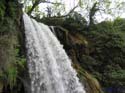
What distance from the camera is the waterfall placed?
31.1ft

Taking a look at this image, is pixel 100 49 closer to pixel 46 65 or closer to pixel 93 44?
pixel 93 44

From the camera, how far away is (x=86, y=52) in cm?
1472

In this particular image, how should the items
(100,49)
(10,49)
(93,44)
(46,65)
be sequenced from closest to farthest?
(10,49)
(46,65)
(93,44)
(100,49)

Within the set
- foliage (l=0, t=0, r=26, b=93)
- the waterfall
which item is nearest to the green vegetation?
the waterfall

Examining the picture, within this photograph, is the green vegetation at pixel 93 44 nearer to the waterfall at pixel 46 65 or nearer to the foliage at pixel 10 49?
the waterfall at pixel 46 65

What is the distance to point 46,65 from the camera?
9945mm

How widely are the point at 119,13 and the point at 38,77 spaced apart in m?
7.95

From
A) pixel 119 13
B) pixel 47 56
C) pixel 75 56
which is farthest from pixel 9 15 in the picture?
pixel 119 13

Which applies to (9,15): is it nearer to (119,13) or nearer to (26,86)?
(26,86)

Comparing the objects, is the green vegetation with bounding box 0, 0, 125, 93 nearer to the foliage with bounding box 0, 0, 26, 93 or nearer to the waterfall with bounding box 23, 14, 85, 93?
the waterfall with bounding box 23, 14, 85, 93

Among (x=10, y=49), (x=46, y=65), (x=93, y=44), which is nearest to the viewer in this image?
(x=10, y=49)

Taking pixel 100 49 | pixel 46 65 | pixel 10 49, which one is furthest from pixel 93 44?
pixel 10 49

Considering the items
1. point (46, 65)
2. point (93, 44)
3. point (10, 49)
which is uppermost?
point (10, 49)

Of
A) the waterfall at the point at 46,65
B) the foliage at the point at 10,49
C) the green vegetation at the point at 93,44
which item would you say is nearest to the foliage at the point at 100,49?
the green vegetation at the point at 93,44
